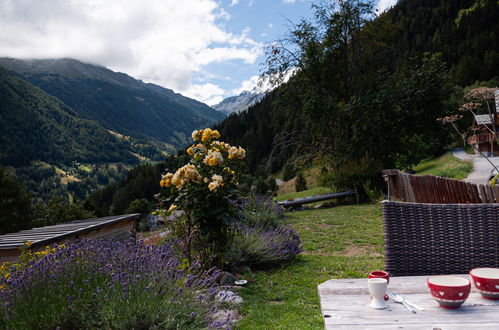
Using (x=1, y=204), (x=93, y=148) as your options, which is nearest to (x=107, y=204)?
(x=1, y=204)

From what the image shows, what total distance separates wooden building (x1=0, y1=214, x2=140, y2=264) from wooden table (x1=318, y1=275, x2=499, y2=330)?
166 inches


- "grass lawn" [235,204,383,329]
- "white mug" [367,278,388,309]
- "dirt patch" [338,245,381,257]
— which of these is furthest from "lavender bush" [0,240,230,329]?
"dirt patch" [338,245,381,257]

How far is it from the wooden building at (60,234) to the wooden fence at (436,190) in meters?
5.99

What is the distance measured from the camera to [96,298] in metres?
2.30

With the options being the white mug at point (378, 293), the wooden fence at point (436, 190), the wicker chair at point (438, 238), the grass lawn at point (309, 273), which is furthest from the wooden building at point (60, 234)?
the wooden fence at point (436, 190)

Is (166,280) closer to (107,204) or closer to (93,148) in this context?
(107,204)

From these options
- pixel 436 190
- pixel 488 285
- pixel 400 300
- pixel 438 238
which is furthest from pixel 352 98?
pixel 400 300

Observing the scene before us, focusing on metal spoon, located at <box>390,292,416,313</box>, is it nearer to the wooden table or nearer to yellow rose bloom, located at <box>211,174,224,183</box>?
the wooden table

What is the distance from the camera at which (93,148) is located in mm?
190625

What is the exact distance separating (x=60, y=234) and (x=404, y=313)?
5.98 m

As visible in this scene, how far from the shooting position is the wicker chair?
214cm

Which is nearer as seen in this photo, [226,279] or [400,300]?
[400,300]

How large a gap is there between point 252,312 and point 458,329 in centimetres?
248

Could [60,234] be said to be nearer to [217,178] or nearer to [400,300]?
[217,178]
